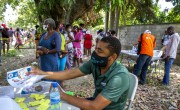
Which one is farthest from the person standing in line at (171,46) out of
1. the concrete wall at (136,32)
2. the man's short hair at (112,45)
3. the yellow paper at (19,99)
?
the yellow paper at (19,99)

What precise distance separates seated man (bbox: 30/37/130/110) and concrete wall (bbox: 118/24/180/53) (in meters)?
7.73

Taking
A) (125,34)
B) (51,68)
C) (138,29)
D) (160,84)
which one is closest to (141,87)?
(160,84)

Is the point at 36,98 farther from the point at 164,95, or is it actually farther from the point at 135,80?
the point at 164,95

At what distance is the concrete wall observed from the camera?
32.3 feet

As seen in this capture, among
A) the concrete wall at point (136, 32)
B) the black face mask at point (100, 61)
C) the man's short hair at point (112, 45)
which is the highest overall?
the concrete wall at point (136, 32)

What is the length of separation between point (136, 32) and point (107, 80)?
9458mm

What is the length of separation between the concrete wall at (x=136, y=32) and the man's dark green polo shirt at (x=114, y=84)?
7.75 m

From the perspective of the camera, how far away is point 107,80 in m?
2.18

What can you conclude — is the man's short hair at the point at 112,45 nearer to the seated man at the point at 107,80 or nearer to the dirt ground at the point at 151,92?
the seated man at the point at 107,80

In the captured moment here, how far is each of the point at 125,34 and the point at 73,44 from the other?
5054 mm

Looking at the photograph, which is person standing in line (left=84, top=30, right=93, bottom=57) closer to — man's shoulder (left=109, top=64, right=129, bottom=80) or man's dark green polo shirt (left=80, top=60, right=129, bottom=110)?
man's dark green polo shirt (left=80, top=60, right=129, bottom=110)

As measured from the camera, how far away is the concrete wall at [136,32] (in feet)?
32.3

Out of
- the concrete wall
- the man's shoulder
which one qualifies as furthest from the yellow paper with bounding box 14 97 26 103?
the concrete wall

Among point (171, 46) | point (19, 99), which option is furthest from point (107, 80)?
point (171, 46)
